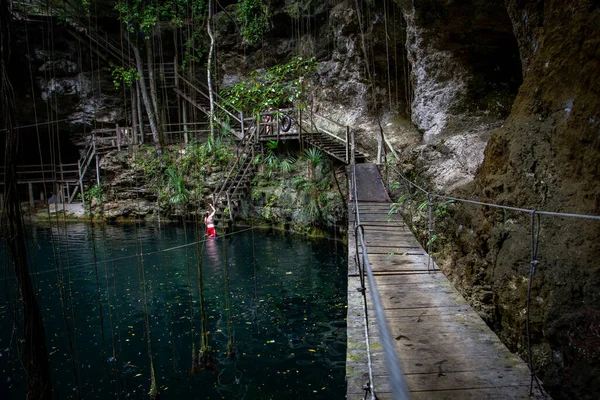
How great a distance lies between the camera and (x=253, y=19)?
711 inches

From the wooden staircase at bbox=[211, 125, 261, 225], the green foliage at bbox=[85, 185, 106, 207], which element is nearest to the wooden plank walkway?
the wooden staircase at bbox=[211, 125, 261, 225]

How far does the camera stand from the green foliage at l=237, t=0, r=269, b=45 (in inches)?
696

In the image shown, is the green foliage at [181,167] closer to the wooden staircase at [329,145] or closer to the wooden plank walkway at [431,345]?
the wooden staircase at [329,145]

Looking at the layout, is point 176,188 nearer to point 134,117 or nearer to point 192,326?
point 134,117

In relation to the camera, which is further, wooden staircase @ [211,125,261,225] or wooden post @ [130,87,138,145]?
wooden post @ [130,87,138,145]

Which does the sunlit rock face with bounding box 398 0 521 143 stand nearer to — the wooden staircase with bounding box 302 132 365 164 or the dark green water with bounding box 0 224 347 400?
the wooden staircase with bounding box 302 132 365 164

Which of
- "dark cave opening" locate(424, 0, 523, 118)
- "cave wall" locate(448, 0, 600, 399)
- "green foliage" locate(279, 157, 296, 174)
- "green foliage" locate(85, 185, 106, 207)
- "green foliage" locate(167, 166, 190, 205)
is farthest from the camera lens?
"green foliage" locate(85, 185, 106, 207)

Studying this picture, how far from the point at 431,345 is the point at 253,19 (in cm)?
1851

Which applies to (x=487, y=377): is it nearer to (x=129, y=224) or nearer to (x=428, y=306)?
(x=428, y=306)

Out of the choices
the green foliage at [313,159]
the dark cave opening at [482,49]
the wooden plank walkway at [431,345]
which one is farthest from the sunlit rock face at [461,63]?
the wooden plank walkway at [431,345]

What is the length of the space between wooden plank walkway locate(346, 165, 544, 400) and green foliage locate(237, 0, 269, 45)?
16592 millimetres

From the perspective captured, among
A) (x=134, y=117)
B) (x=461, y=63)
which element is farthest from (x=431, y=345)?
(x=134, y=117)

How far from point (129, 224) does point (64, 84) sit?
865 cm

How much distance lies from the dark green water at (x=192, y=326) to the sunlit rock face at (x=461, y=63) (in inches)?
185
